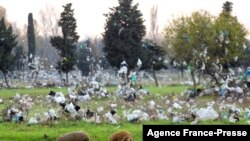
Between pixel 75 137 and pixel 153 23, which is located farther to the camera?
pixel 153 23

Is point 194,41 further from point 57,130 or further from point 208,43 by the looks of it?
point 57,130

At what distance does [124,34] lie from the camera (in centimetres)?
4894

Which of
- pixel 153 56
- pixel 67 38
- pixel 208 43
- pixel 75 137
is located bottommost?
pixel 75 137

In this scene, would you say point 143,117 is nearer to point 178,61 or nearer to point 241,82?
point 241,82

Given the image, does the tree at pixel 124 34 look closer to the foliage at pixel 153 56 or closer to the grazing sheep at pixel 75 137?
the foliage at pixel 153 56

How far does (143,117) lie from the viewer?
17688 millimetres

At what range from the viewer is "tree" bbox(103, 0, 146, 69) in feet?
159

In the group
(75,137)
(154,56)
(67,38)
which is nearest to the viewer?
(75,137)

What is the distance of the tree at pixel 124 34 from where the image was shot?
48594 mm

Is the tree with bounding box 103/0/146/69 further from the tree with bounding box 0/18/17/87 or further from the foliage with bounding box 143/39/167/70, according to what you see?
the tree with bounding box 0/18/17/87

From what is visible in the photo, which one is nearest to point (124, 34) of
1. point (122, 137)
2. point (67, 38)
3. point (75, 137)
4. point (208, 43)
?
point (67, 38)
